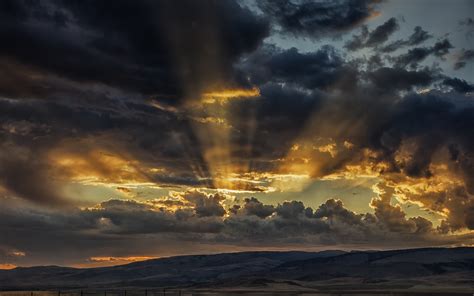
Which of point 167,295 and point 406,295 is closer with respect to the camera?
point 406,295

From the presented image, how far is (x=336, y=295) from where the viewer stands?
125 metres

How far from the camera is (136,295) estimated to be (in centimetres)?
13325

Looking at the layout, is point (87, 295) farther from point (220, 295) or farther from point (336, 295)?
point (336, 295)

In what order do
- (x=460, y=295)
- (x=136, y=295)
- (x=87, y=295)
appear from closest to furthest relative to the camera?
(x=460, y=295)
(x=136, y=295)
(x=87, y=295)

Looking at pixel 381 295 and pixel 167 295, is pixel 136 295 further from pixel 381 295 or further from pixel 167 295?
pixel 381 295

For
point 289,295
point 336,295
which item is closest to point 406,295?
point 336,295

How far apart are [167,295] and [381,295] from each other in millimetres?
46657

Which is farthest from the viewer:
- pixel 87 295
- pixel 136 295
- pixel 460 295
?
pixel 87 295

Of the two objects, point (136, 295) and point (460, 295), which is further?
point (136, 295)

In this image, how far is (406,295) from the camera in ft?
413

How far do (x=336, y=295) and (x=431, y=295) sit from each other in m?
Result: 20.5

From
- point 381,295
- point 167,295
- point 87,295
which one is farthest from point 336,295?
point 87,295

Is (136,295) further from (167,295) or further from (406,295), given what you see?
(406,295)

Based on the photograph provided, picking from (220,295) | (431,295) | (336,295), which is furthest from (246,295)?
(431,295)
